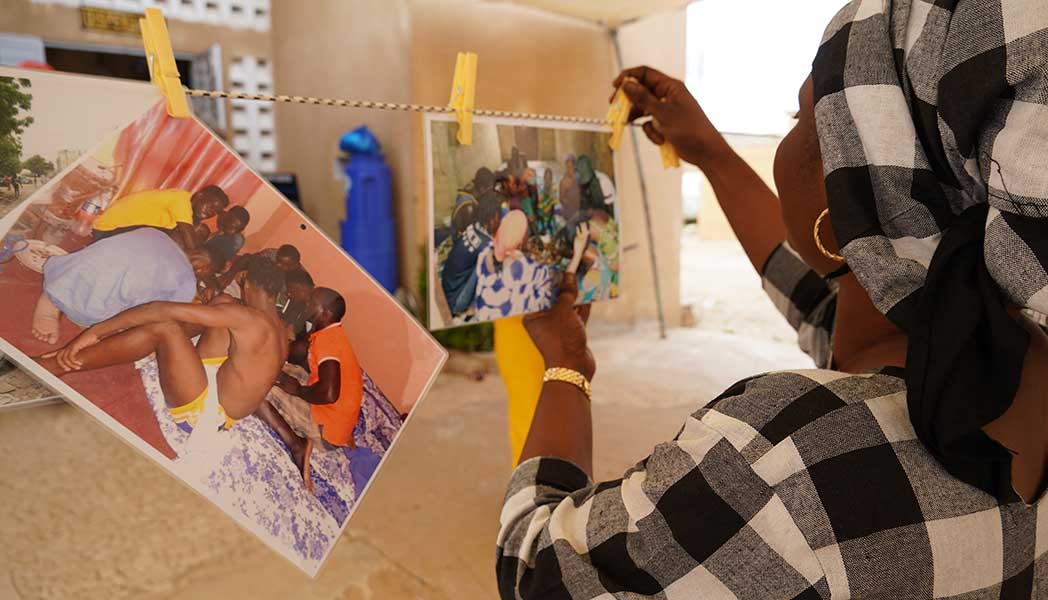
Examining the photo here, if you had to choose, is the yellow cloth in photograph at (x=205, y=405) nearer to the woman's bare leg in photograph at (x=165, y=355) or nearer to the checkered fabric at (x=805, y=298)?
the woman's bare leg in photograph at (x=165, y=355)

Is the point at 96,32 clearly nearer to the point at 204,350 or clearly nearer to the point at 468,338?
the point at 468,338

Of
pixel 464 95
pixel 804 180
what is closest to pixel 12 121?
pixel 464 95

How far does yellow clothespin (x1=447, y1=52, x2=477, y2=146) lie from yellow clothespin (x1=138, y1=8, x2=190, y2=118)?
35 centimetres

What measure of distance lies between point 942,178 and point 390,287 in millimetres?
2841

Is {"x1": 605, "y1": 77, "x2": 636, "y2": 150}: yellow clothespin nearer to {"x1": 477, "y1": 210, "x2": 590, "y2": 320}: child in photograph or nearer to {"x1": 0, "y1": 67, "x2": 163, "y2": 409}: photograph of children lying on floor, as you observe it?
{"x1": 477, "y1": 210, "x2": 590, "y2": 320}: child in photograph

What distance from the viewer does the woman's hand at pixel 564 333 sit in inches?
34.4

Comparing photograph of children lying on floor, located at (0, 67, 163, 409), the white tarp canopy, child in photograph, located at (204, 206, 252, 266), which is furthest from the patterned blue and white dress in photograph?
the white tarp canopy

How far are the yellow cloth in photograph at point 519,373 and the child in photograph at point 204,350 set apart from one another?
0.37 meters

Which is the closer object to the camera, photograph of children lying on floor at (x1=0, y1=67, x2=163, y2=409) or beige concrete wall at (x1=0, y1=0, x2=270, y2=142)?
photograph of children lying on floor at (x1=0, y1=67, x2=163, y2=409)

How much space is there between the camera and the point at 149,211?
0.66 meters

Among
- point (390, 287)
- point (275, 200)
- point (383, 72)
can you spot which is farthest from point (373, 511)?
point (383, 72)

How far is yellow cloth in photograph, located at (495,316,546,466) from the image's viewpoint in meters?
0.97

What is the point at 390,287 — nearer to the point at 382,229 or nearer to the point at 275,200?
the point at 382,229

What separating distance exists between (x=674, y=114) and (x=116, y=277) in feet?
2.64
